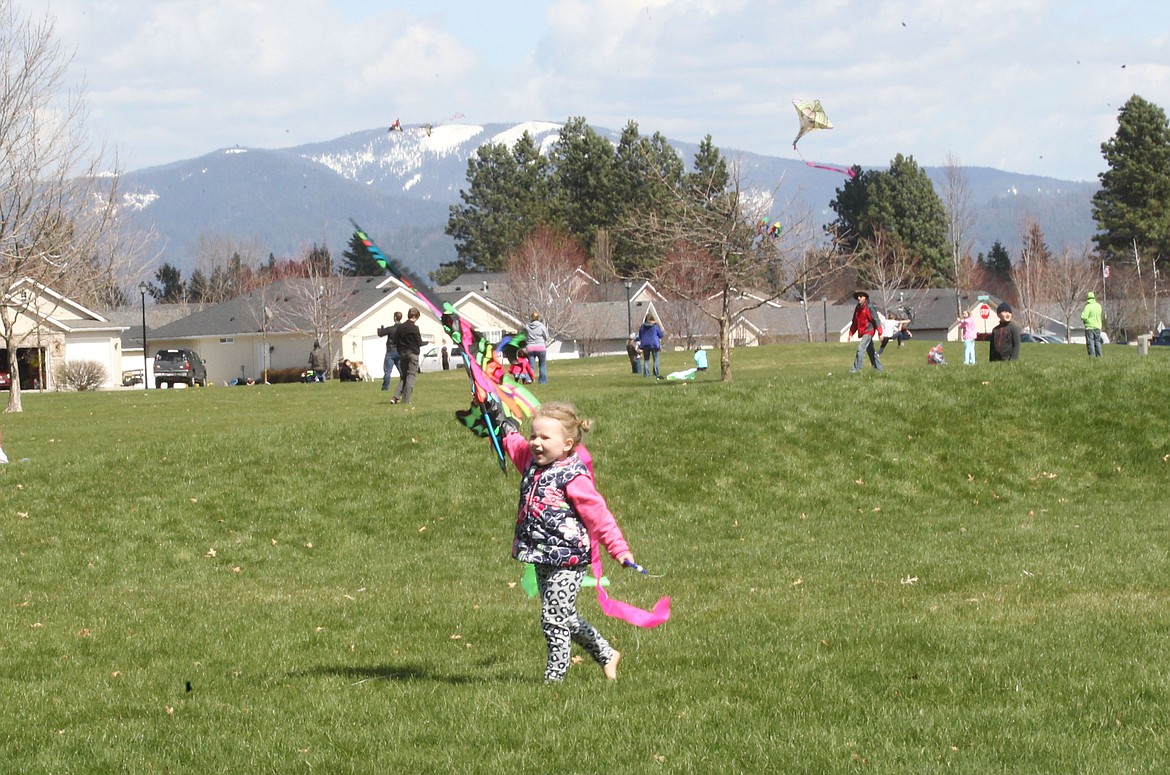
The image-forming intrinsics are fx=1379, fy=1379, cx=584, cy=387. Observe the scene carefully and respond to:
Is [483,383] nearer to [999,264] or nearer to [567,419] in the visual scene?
[567,419]

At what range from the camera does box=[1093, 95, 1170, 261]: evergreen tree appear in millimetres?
91062

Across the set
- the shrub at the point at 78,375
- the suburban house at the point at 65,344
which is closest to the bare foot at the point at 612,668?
the shrub at the point at 78,375

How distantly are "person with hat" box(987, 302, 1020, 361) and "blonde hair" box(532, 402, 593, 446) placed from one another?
21.8m

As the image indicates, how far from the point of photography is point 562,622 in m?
8.16

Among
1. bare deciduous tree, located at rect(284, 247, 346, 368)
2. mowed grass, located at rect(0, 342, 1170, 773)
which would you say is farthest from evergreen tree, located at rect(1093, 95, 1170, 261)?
mowed grass, located at rect(0, 342, 1170, 773)

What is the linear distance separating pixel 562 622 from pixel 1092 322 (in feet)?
97.4

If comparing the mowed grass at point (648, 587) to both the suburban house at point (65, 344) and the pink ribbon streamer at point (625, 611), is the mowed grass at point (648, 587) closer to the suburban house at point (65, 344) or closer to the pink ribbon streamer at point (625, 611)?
the pink ribbon streamer at point (625, 611)

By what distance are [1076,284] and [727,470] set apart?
87710 mm

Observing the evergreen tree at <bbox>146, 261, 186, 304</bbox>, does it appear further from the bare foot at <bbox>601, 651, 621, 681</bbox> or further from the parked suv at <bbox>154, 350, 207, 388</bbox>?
the bare foot at <bbox>601, 651, 621, 681</bbox>

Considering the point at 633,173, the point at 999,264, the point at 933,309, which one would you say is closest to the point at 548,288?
the point at 633,173

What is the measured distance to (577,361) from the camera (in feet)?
182

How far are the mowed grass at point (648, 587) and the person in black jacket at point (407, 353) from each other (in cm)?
76

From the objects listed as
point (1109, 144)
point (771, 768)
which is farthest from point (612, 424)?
point (1109, 144)

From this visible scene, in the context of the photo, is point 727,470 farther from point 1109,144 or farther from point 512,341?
point 1109,144
